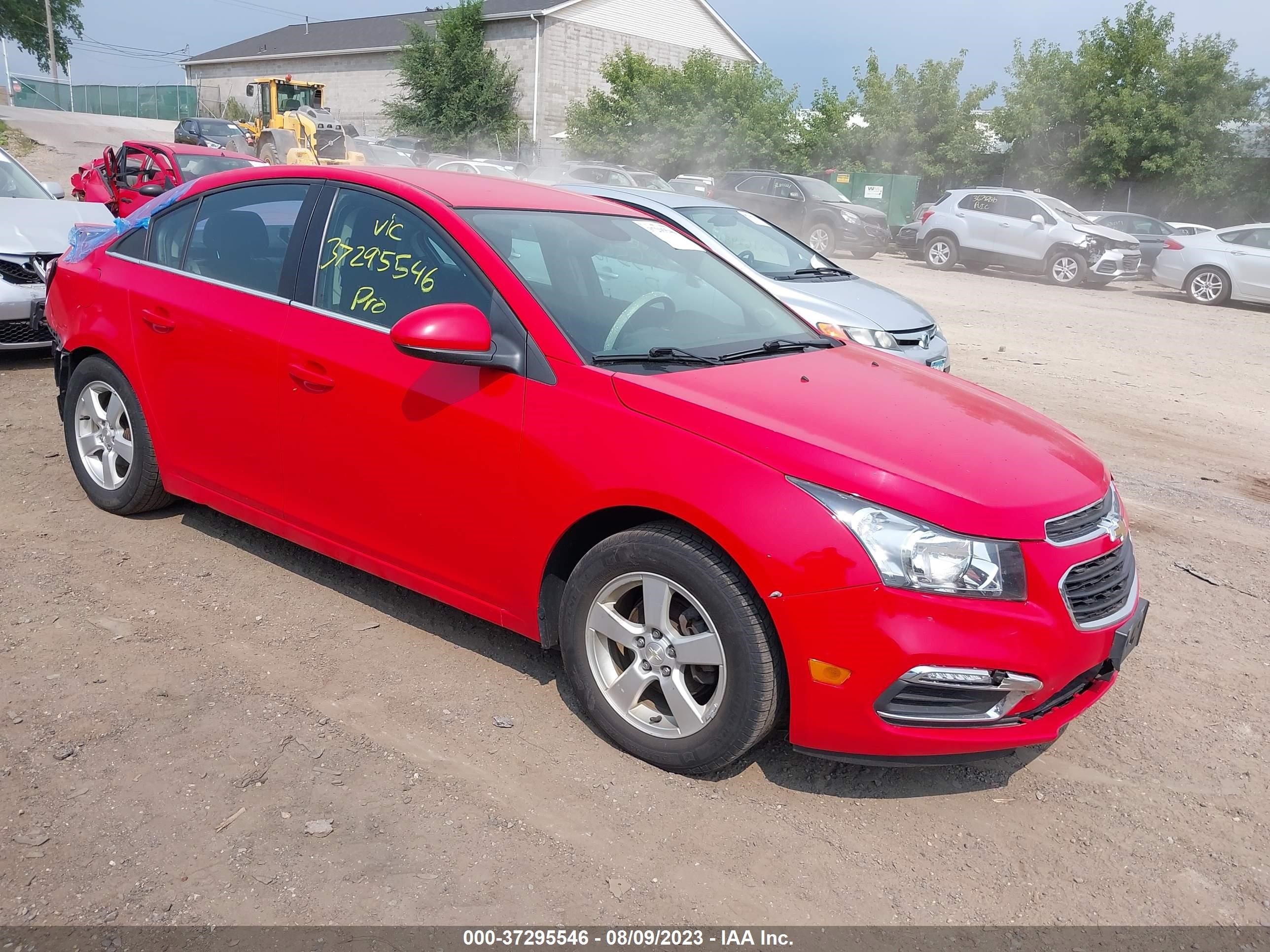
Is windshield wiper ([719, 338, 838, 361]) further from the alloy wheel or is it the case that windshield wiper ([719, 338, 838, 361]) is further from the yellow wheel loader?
the yellow wheel loader

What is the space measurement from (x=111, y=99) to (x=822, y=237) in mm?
64733

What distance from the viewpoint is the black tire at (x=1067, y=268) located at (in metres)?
20.7

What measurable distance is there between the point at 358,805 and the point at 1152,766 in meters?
2.57

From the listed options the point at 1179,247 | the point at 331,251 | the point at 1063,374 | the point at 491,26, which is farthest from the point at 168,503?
the point at 491,26

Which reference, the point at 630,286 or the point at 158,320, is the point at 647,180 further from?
the point at 630,286

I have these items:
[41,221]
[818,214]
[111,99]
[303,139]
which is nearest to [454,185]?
[41,221]

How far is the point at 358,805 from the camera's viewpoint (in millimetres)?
2928

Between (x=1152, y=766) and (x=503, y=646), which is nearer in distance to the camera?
(x=1152, y=766)

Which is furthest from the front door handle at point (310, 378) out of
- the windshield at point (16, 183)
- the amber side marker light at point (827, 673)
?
the windshield at point (16, 183)

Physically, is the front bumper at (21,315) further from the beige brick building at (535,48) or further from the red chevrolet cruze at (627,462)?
the beige brick building at (535,48)

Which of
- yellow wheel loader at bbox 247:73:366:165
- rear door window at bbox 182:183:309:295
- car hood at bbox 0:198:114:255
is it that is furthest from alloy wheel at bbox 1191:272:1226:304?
rear door window at bbox 182:183:309:295

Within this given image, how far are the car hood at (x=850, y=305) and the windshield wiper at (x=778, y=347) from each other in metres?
3.16

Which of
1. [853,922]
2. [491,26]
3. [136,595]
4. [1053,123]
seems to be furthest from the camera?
[491,26]

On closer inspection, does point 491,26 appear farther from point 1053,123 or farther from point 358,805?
point 358,805
